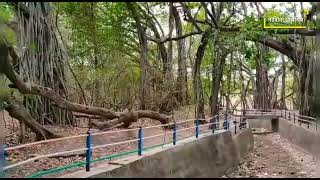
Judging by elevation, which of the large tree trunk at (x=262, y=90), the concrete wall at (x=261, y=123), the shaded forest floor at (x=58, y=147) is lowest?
the concrete wall at (x=261, y=123)

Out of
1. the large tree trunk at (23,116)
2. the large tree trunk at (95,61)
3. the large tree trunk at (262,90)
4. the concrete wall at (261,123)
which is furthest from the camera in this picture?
the large tree trunk at (262,90)

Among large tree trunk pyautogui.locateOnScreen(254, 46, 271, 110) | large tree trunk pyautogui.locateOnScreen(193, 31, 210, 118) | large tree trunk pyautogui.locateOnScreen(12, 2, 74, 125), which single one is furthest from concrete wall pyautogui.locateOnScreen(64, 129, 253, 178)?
large tree trunk pyautogui.locateOnScreen(254, 46, 271, 110)

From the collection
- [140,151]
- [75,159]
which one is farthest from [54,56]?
[140,151]

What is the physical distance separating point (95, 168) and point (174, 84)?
32.6ft

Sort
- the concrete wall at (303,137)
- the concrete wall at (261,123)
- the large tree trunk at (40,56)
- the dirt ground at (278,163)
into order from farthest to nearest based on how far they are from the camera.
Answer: the concrete wall at (261,123), the concrete wall at (303,137), the dirt ground at (278,163), the large tree trunk at (40,56)

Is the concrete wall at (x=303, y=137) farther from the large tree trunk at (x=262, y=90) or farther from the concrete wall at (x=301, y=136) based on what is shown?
the large tree trunk at (x=262, y=90)

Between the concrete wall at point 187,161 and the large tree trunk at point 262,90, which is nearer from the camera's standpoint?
the concrete wall at point 187,161

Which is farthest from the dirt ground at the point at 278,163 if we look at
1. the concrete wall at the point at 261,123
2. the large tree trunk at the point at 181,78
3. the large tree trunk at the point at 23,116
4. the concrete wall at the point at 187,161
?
the concrete wall at the point at 261,123

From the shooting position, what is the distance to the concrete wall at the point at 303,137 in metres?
13.3

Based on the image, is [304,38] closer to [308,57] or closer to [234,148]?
[308,57]

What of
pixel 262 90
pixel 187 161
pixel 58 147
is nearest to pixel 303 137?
pixel 187 161

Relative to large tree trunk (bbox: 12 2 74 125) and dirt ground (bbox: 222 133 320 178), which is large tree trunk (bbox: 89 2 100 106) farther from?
dirt ground (bbox: 222 133 320 178)

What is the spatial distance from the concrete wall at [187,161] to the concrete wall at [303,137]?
6.97 feet

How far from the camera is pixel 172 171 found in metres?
8.38
